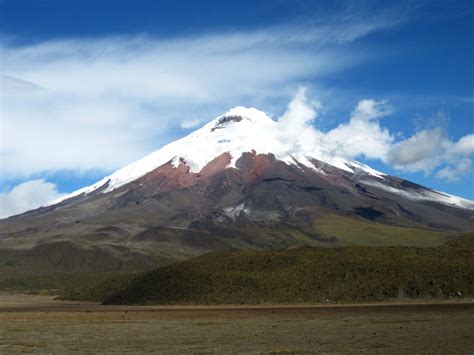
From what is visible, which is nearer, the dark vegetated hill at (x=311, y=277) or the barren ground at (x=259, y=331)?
the barren ground at (x=259, y=331)

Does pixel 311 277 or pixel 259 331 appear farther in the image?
pixel 311 277

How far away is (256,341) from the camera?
3747cm

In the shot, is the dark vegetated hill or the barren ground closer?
the barren ground

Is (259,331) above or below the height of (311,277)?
below

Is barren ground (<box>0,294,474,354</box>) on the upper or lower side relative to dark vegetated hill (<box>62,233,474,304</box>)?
lower

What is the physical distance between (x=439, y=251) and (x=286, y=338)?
189 ft

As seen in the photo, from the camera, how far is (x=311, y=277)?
8344 cm

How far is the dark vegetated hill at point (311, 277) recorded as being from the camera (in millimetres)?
77812

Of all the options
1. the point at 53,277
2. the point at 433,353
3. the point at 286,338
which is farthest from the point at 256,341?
the point at 53,277

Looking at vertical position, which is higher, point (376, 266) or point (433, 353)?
point (376, 266)

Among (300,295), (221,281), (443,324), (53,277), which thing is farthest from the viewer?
(53,277)

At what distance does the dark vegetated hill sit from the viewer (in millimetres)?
77812

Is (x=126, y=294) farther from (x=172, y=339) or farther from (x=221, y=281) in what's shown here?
(x=172, y=339)

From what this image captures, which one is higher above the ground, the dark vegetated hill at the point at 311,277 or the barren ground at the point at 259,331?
the dark vegetated hill at the point at 311,277
